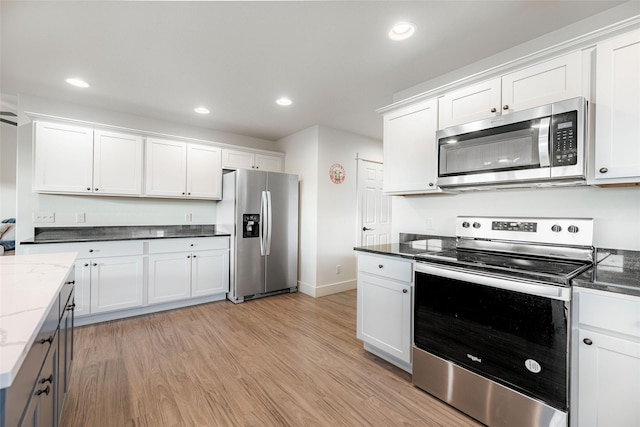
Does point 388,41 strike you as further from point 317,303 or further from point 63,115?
point 63,115

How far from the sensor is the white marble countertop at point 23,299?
2.15 feet

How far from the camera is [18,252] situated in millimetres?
3008

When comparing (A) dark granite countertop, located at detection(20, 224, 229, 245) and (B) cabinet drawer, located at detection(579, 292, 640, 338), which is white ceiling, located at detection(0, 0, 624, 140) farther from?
(B) cabinet drawer, located at detection(579, 292, 640, 338)

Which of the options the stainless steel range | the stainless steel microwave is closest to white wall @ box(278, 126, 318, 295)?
the stainless steel microwave

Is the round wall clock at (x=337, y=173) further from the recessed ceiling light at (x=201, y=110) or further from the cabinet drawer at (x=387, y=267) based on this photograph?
the cabinet drawer at (x=387, y=267)

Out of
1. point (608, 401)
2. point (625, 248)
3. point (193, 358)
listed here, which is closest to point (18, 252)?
point (193, 358)

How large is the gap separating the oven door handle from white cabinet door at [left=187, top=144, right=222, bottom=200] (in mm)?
3201

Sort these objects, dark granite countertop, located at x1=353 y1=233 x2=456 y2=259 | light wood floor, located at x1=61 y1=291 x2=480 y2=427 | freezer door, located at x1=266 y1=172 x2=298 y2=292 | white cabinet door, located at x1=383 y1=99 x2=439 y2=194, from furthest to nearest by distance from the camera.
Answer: freezer door, located at x1=266 y1=172 x2=298 y2=292 → white cabinet door, located at x1=383 y1=99 x2=439 y2=194 → dark granite countertop, located at x1=353 y1=233 x2=456 y2=259 → light wood floor, located at x1=61 y1=291 x2=480 y2=427

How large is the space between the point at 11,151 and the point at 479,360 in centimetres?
711

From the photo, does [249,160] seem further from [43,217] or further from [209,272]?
[43,217]

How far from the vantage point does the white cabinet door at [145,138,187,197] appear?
366 centimetres

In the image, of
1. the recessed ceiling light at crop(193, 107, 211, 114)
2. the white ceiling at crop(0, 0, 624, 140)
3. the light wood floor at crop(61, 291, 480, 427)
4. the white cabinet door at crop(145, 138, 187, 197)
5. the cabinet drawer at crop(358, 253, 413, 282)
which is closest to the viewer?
the light wood floor at crop(61, 291, 480, 427)

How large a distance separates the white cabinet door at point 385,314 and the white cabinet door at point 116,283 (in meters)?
2.61

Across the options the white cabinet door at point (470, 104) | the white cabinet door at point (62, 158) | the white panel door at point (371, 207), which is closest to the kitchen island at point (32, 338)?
the white cabinet door at point (62, 158)
